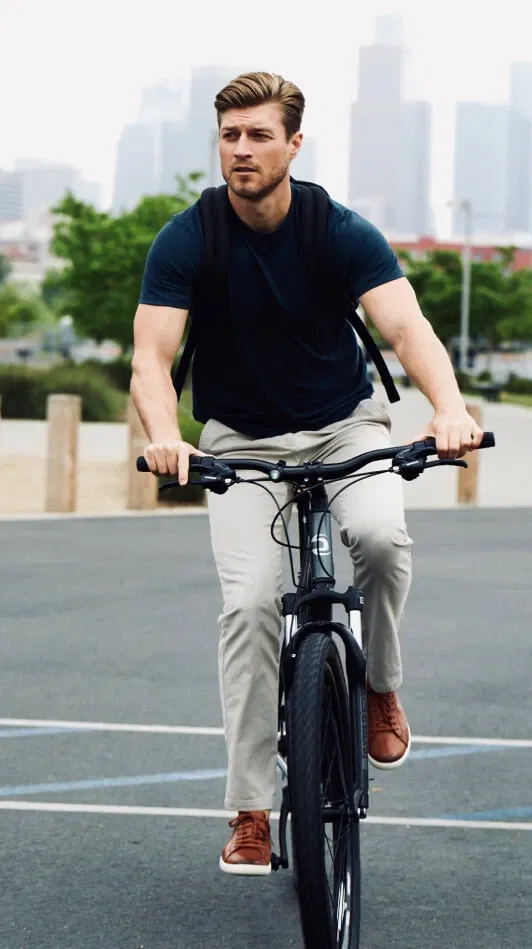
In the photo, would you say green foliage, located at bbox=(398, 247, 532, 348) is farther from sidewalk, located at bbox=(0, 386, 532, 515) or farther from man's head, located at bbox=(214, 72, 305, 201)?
man's head, located at bbox=(214, 72, 305, 201)

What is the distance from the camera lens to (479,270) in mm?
81125

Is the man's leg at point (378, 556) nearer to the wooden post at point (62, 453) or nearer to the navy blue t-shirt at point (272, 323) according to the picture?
the navy blue t-shirt at point (272, 323)

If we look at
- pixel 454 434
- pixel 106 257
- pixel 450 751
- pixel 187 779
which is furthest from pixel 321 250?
pixel 106 257

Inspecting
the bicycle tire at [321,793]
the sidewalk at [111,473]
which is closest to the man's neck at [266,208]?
the bicycle tire at [321,793]

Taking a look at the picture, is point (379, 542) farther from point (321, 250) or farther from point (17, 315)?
point (17, 315)

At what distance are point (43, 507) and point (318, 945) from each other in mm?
13090

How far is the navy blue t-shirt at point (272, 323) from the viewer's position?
168 inches

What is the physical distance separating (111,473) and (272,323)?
1625 centimetres

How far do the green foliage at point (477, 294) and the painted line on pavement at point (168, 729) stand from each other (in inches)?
2828

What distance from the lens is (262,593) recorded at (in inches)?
166

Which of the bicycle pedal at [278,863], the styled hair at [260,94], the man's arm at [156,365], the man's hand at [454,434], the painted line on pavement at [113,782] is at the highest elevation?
the styled hair at [260,94]

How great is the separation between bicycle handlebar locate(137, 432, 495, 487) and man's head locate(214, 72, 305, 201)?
0.71 meters

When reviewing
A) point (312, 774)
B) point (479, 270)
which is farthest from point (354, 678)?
point (479, 270)

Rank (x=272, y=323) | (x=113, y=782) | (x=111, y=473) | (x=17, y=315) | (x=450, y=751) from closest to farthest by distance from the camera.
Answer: (x=272, y=323), (x=113, y=782), (x=450, y=751), (x=111, y=473), (x=17, y=315)
